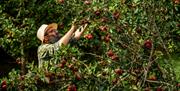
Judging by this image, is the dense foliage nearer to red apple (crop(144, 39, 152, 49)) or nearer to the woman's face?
red apple (crop(144, 39, 152, 49))

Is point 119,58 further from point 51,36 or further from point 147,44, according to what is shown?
point 51,36

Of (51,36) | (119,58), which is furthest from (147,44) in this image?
(51,36)

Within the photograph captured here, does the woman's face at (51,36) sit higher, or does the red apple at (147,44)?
the woman's face at (51,36)

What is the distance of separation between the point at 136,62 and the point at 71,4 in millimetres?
3469

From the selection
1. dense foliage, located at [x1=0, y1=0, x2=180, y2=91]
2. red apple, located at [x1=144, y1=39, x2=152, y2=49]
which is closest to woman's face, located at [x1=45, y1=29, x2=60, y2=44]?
dense foliage, located at [x1=0, y1=0, x2=180, y2=91]

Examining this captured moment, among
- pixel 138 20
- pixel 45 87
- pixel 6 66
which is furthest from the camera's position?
pixel 6 66

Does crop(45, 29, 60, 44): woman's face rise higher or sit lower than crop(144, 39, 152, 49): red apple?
higher

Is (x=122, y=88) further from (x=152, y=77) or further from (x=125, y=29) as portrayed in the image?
(x=125, y=29)

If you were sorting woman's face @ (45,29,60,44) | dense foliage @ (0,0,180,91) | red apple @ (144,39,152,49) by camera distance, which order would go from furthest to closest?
1. woman's face @ (45,29,60,44)
2. red apple @ (144,39,152,49)
3. dense foliage @ (0,0,180,91)

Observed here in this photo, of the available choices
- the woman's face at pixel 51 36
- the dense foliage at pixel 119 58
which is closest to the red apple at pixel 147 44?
the dense foliage at pixel 119 58

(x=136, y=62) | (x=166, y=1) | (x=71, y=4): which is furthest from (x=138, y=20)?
(x=71, y=4)

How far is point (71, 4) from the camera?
8375 mm

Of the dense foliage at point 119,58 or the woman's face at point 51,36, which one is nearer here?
the dense foliage at point 119,58

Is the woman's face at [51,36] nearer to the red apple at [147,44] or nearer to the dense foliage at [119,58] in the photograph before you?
the dense foliage at [119,58]
